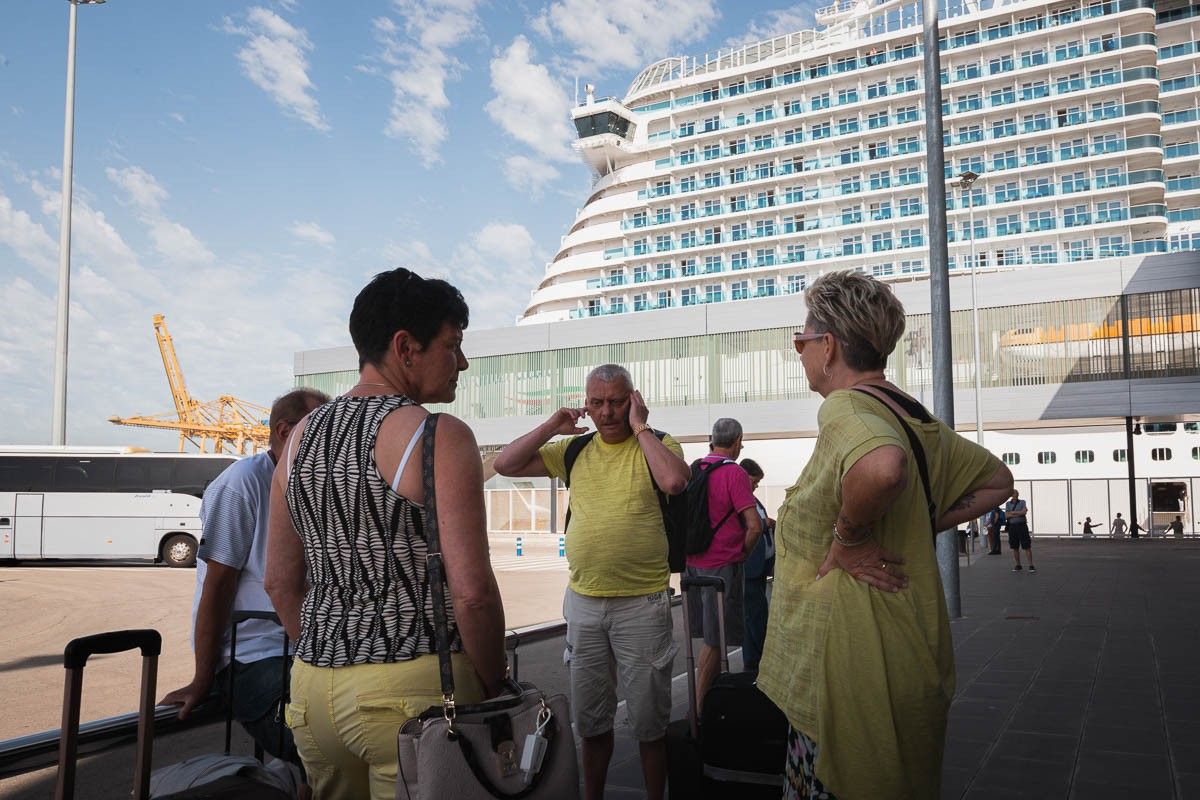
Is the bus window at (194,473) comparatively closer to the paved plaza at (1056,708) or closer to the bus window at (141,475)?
the bus window at (141,475)

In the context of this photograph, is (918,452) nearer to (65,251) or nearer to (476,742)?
(476,742)

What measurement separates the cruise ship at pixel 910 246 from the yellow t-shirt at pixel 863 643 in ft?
108

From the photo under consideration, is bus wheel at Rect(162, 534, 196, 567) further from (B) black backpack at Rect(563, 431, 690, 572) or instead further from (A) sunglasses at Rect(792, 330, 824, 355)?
(A) sunglasses at Rect(792, 330, 824, 355)

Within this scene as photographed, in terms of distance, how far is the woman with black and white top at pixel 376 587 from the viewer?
1932 mm

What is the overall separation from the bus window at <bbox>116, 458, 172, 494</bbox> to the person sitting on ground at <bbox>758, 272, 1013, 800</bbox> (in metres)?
24.2

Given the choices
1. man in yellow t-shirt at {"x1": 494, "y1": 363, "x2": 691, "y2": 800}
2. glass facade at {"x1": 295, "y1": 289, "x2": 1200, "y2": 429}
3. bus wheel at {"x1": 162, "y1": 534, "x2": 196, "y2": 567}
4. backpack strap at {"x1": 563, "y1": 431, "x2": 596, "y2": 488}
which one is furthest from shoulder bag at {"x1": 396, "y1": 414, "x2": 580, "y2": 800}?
glass facade at {"x1": 295, "y1": 289, "x2": 1200, "y2": 429}

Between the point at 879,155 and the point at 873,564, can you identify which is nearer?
the point at 873,564

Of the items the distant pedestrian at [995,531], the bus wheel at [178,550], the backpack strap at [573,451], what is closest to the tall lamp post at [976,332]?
the distant pedestrian at [995,531]

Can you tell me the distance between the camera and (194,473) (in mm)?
24156

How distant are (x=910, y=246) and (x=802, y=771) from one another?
67.2 m

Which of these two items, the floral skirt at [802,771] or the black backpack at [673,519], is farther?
the black backpack at [673,519]

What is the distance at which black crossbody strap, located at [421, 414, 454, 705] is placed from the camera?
1925mm

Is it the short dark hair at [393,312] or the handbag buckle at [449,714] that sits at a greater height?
the short dark hair at [393,312]

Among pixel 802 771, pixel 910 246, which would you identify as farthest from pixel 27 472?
pixel 910 246
